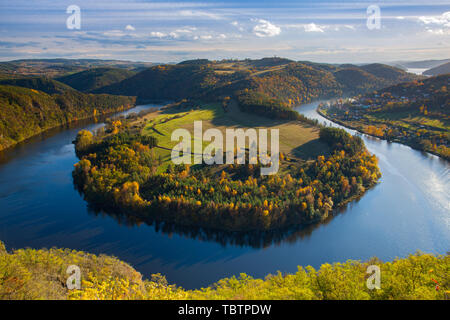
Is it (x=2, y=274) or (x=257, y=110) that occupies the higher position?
(x=257, y=110)

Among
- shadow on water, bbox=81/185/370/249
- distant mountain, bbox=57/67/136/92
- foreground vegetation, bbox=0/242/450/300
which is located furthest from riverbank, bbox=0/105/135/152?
foreground vegetation, bbox=0/242/450/300

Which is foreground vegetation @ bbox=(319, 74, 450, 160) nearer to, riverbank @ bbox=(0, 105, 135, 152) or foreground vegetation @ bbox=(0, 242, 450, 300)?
foreground vegetation @ bbox=(0, 242, 450, 300)

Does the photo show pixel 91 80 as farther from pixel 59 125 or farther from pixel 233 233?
pixel 233 233

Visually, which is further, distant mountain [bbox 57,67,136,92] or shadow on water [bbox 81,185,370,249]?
distant mountain [bbox 57,67,136,92]

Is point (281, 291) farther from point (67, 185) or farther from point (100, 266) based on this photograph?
point (67, 185)

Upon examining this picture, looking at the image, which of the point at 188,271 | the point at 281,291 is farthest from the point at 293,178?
the point at 281,291

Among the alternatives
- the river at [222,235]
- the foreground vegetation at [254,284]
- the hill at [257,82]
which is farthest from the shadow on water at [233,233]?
the hill at [257,82]

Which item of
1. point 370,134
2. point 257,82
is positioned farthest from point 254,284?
point 257,82
